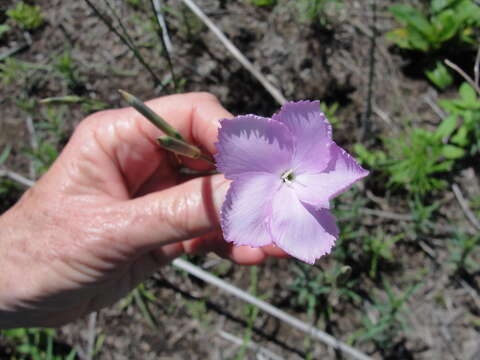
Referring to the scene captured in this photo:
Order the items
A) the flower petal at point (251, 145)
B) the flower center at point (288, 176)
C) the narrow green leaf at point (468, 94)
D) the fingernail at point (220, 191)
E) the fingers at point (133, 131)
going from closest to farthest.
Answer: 1. the flower petal at point (251, 145)
2. the flower center at point (288, 176)
3. the fingernail at point (220, 191)
4. the fingers at point (133, 131)
5. the narrow green leaf at point (468, 94)

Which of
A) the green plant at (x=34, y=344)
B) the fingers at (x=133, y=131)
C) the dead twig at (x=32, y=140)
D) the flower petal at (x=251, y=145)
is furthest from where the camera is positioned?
the dead twig at (x=32, y=140)

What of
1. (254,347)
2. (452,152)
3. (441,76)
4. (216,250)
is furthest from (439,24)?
(254,347)

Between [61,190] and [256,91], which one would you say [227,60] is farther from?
[61,190]

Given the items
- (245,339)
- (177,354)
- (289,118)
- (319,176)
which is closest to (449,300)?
(245,339)

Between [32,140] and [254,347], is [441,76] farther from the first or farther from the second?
[32,140]

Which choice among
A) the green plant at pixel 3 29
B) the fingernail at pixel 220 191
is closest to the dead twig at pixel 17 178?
the green plant at pixel 3 29

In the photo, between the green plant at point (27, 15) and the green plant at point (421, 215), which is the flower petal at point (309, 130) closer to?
the green plant at point (421, 215)

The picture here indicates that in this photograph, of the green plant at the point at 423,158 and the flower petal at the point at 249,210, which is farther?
the green plant at the point at 423,158
